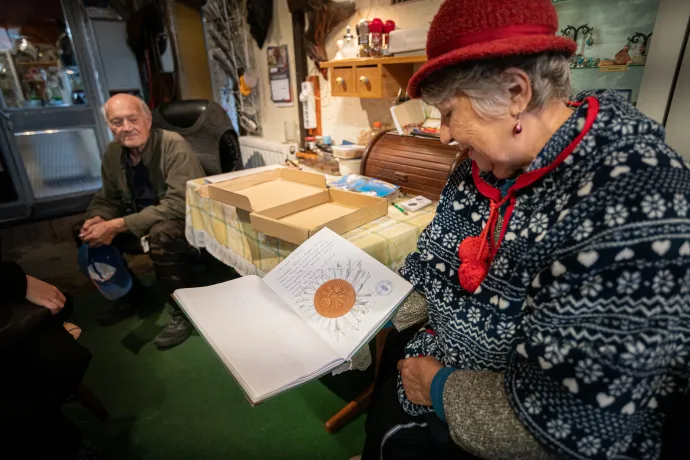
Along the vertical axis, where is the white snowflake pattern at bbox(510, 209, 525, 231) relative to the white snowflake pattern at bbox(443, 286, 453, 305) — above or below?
above

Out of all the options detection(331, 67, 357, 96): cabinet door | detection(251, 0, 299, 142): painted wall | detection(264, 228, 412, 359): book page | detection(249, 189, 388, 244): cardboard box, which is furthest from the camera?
detection(251, 0, 299, 142): painted wall

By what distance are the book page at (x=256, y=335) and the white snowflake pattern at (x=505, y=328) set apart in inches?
13.7

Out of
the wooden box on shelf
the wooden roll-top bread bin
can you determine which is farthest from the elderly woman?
the wooden box on shelf

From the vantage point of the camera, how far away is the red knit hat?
2.13 ft

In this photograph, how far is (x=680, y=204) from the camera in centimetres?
57

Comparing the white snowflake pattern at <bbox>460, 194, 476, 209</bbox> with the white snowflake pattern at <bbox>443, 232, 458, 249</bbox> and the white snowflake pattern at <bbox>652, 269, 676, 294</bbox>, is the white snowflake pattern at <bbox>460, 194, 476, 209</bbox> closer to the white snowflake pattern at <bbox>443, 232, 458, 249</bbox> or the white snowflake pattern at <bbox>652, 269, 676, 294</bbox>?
the white snowflake pattern at <bbox>443, 232, 458, 249</bbox>

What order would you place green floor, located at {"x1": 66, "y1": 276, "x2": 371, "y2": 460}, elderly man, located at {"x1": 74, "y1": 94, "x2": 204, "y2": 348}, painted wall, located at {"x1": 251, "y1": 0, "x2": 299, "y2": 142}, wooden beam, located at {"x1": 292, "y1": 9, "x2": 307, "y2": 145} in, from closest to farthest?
green floor, located at {"x1": 66, "y1": 276, "x2": 371, "y2": 460} → elderly man, located at {"x1": 74, "y1": 94, "x2": 204, "y2": 348} → wooden beam, located at {"x1": 292, "y1": 9, "x2": 307, "y2": 145} → painted wall, located at {"x1": 251, "y1": 0, "x2": 299, "y2": 142}

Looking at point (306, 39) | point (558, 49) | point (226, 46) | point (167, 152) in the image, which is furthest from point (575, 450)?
point (226, 46)

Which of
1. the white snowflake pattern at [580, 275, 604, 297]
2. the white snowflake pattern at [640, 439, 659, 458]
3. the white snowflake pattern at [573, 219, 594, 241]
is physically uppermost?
the white snowflake pattern at [573, 219, 594, 241]

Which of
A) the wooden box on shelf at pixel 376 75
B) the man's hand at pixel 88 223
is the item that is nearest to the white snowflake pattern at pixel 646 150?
the wooden box on shelf at pixel 376 75

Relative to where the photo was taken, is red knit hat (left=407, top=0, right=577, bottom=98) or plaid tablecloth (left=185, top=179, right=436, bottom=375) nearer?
red knit hat (left=407, top=0, right=577, bottom=98)

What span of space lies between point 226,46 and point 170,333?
284cm

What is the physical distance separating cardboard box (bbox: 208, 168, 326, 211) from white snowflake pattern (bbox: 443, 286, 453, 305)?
0.80 metres

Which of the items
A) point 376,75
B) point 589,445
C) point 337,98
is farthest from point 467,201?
point 337,98
